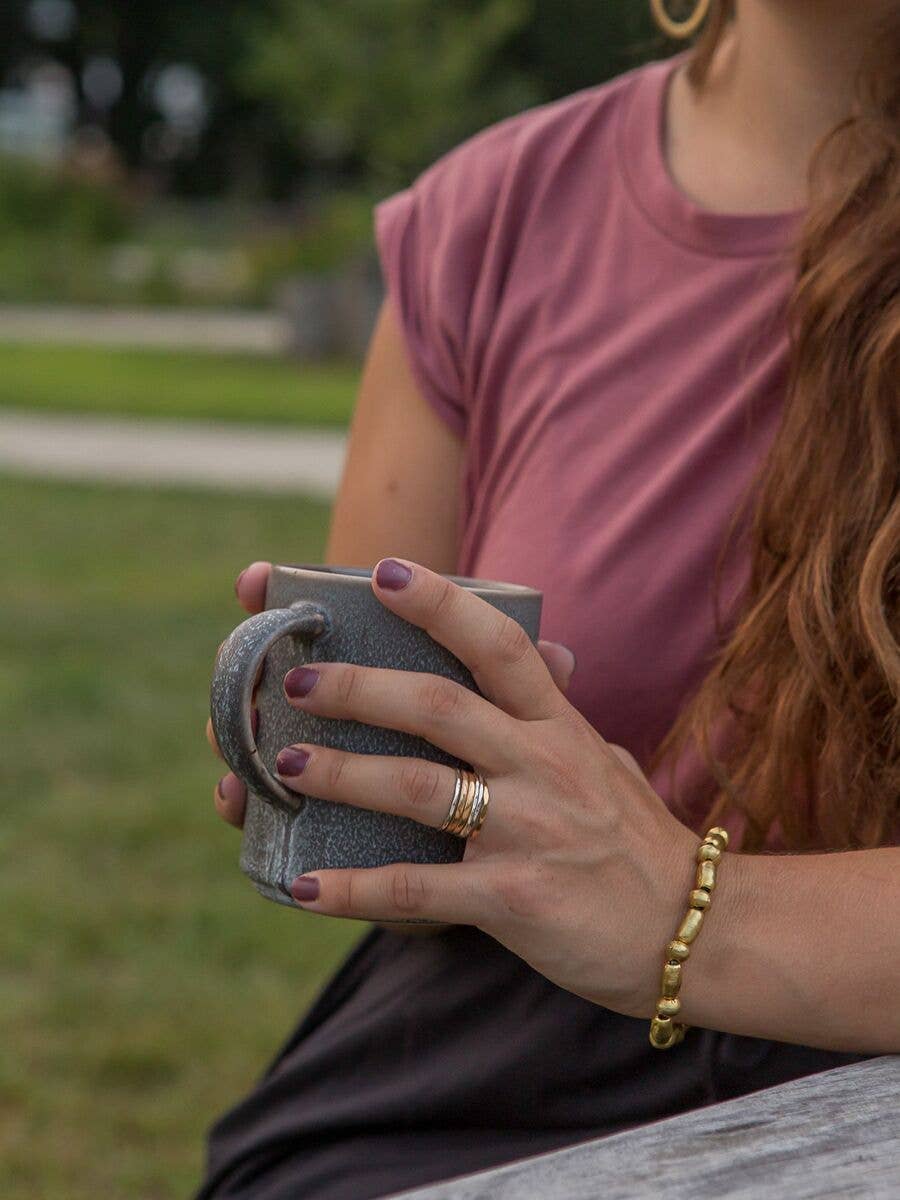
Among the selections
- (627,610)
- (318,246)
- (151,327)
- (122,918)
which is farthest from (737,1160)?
(151,327)

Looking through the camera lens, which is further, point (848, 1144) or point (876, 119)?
point (876, 119)

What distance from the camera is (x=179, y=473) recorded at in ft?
28.5

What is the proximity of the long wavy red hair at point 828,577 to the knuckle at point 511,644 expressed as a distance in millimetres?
311

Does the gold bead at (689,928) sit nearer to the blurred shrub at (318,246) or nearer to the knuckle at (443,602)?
the knuckle at (443,602)

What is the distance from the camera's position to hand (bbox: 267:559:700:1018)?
994 millimetres

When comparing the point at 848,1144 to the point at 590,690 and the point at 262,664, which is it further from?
the point at 590,690

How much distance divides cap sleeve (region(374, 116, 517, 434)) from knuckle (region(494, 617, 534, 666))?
0.62 m

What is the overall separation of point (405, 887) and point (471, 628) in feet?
0.55

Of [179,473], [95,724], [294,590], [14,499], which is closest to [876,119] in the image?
[294,590]

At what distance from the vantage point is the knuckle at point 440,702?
0.99 m

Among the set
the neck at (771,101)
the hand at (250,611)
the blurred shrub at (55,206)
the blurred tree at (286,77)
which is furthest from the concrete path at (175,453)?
the blurred shrub at (55,206)

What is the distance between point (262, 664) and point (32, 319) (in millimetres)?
17685

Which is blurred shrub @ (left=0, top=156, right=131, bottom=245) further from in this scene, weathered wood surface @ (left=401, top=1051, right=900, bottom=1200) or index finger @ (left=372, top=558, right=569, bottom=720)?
weathered wood surface @ (left=401, top=1051, right=900, bottom=1200)

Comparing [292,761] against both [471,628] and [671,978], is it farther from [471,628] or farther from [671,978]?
[671,978]
